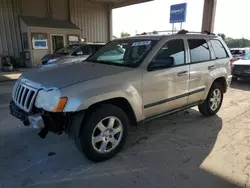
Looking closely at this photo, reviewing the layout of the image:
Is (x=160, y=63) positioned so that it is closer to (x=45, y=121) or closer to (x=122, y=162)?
(x=122, y=162)

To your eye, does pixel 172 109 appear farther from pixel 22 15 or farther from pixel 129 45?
pixel 22 15

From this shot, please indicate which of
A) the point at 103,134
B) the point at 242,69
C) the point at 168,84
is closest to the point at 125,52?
the point at 168,84

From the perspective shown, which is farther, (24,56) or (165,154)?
(24,56)

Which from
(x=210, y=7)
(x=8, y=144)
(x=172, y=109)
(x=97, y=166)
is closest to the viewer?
(x=97, y=166)

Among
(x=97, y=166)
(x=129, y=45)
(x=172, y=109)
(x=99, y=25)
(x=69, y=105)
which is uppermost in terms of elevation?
(x=99, y=25)

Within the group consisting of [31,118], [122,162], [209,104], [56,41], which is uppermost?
[56,41]

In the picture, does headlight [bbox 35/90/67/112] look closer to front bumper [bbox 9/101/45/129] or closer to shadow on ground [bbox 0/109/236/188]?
front bumper [bbox 9/101/45/129]

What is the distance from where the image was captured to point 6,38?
12898 millimetres

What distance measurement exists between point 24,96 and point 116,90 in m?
1.29

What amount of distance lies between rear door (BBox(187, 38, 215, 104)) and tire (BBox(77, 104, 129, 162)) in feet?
5.46

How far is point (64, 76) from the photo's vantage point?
2902mm

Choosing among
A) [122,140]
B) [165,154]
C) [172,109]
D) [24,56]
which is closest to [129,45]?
[172,109]

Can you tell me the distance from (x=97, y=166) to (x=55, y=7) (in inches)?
570

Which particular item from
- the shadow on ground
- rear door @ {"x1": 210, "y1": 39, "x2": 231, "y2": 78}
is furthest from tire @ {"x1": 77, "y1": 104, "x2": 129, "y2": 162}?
rear door @ {"x1": 210, "y1": 39, "x2": 231, "y2": 78}
